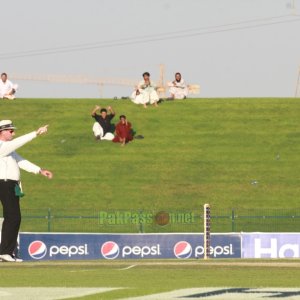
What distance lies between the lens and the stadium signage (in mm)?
38875

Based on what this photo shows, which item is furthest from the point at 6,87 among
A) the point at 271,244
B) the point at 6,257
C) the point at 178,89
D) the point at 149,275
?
the point at 149,275

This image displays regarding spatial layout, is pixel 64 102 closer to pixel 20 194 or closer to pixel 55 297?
pixel 20 194

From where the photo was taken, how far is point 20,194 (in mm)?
16797

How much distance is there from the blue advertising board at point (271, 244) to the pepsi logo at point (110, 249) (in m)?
3.44

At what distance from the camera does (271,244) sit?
3334 centimetres

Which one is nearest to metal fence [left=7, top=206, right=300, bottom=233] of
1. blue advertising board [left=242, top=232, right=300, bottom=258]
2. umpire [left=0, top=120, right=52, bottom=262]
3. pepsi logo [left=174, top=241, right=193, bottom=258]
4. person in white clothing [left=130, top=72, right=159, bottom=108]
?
pepsi logo [left=174, top=241, right=193, bottom=258]

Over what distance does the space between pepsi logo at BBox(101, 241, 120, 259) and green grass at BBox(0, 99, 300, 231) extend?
5.20 meters

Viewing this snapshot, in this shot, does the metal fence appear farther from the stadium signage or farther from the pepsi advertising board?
the pepsi advertising board

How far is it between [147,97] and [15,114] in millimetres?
5889

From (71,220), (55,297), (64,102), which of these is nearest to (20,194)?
(55,297)

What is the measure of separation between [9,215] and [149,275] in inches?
137

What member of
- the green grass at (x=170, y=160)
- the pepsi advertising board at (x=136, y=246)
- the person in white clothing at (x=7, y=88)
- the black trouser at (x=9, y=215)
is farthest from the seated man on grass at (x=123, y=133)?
the black trouser at (x=9, y=215)

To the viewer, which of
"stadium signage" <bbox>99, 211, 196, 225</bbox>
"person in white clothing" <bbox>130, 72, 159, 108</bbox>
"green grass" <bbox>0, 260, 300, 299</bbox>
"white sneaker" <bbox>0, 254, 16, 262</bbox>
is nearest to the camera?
"green grass" <bbox>0, 260, 300, 299</bbox>

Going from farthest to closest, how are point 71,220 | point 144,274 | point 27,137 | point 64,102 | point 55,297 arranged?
point 64,102 → point 71,220 → point 27,137 → point 144,274 → point 55,297
